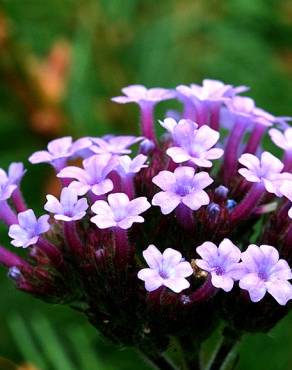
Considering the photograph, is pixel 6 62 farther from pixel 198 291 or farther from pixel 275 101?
pixel 198 291

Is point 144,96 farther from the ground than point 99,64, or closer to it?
farther from the ground

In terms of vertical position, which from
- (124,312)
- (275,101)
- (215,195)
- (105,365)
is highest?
(215,195)

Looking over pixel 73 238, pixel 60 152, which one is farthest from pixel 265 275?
pixel 60 152

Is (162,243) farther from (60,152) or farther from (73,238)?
(60,152)

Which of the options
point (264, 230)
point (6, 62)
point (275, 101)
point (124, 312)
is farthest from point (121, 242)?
point (275, 101)

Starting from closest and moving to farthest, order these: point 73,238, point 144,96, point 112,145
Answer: point 73,238
point 112,145
point 144,96

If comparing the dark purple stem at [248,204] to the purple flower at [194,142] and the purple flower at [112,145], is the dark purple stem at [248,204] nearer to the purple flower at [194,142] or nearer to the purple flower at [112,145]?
the purple flower at [194,142]
